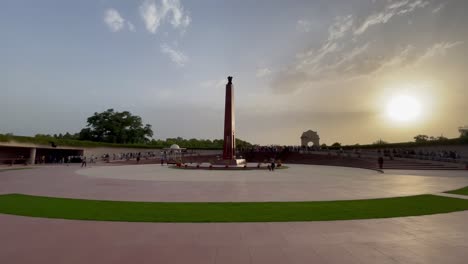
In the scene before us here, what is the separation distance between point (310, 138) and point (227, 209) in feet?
208

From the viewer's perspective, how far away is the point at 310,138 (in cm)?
6950

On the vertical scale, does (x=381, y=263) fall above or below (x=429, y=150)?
below

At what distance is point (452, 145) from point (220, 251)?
4359 centimetres

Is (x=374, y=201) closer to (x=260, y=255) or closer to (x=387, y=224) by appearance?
(x=387, y=224)

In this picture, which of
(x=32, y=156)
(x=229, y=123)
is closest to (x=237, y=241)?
(x=229, y=123)

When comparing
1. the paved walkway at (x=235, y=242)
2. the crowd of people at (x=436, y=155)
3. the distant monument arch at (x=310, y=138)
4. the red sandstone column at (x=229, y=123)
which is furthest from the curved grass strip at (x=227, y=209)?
the distant monument arch at (x=310, y=138)

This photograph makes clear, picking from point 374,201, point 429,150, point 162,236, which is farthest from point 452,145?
point 162,236

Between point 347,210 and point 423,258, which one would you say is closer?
point 423,258

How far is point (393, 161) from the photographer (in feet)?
116

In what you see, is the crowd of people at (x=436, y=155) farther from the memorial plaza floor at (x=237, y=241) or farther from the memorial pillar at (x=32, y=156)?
the memorial pillar at (x=32, y=156)

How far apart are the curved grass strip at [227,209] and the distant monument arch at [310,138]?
58.7 metres

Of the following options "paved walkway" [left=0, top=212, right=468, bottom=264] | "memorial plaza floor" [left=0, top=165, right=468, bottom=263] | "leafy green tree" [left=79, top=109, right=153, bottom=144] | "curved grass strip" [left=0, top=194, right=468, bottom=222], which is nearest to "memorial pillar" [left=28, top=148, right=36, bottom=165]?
"leafy green tree" [left=79, top=109, right=153, bottom=144]

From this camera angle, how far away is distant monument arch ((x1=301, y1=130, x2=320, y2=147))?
226 feet

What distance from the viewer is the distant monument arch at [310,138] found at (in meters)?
69.0
